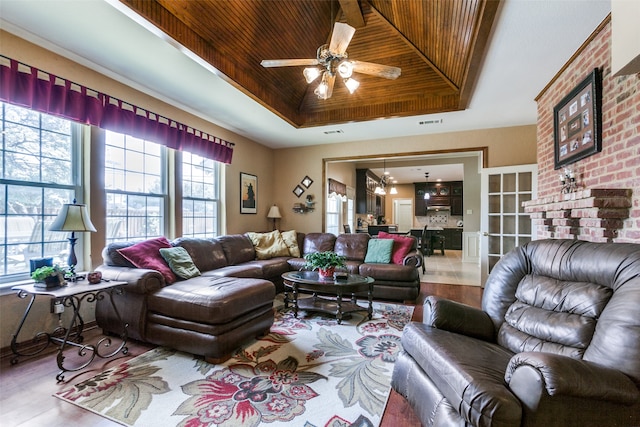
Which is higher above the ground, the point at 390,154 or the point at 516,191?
the point at 390,154

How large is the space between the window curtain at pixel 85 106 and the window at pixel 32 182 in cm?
25

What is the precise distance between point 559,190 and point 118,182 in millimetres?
5019

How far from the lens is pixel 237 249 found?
14.8 ft

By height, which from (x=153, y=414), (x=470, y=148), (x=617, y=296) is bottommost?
(x=153, y=414)

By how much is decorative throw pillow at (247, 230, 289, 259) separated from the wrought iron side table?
2.36m

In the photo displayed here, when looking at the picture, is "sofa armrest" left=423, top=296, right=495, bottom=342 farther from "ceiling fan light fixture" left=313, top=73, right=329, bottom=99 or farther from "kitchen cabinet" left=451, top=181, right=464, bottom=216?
"kitchen cabinet" left=451, top=181, right=464, bottom=216

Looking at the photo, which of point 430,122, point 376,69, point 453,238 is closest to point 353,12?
point 376,69

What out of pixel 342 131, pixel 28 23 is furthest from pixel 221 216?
pixel 28 23

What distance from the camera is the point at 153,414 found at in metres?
1.73

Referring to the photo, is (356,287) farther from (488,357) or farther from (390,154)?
(390,154)

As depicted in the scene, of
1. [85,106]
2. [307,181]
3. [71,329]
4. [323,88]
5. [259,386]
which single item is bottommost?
[259,386]

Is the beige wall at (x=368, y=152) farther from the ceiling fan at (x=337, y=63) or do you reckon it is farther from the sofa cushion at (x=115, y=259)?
the sofa cushion at (x=115, y=259)

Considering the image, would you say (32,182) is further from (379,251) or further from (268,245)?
(379,251)

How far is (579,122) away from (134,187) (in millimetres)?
4799
